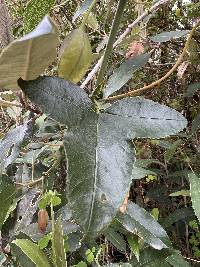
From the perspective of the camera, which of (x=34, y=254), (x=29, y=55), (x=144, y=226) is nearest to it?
(x=29, y=55)

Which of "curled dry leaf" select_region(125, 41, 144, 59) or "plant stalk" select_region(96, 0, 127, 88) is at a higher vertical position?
"plant stalk" select_region(96, 0, 127, 88)

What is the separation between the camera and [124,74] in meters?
0.80

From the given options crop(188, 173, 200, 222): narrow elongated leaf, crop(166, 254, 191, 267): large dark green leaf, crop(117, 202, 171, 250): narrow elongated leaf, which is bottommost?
crop(166, 254, 191, 267): large dark green leaf

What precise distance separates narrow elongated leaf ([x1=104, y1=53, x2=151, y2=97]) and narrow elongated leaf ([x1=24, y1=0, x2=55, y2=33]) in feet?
0.71

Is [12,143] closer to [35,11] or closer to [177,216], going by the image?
[35,11]

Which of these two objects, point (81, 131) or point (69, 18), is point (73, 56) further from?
point (69, 18)

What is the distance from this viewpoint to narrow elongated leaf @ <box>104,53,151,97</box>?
774 millimetres

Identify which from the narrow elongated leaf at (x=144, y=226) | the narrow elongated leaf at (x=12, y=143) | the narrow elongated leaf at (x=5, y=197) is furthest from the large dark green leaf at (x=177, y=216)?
the narrow elongated leaf at (x=12, y=143)

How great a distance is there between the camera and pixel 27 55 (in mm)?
453

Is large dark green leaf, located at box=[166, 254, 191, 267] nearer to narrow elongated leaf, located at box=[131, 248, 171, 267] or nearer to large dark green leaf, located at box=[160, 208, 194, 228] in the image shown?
narrow elongated leaf, located at box=[131, 248, 171, 267]

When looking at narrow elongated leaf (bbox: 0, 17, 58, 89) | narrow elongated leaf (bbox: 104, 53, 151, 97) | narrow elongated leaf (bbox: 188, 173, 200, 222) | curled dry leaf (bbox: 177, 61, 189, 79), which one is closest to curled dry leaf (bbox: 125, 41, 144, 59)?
curled dry leaf (bbox: 177, 61, 189, 79)

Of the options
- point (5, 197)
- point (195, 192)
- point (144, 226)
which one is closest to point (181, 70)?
point (195, 192)

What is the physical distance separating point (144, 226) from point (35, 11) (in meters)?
0.55

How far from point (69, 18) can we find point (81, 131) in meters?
1.43
